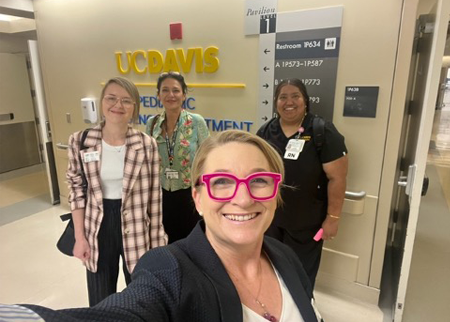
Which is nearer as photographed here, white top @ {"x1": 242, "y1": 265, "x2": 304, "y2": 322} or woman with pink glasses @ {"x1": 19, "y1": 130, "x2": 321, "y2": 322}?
woman with pink glasses @ {"x1": 19, "y1": 130, "x2": 321, "y2": 322}

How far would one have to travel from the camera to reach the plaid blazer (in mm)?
1659

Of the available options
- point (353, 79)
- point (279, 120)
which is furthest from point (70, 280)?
point (353, 79)

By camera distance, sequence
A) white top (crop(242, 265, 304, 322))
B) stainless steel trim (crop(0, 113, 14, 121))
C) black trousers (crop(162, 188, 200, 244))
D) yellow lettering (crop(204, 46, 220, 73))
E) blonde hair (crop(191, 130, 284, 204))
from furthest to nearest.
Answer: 1. stainless steel trim (crop(0, 113, 14, 121))
2. yellow lettering (crop(204, 46, 220, 73))
3. black trousers (crop(162, 188, 200, 244))
4. blonde hair (crop(191, 130, 284, 204))
5. white top (crop(242, 265, 304, 322))

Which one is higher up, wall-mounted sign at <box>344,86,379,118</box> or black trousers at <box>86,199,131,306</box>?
wall-mounted sign at <box>344,86,379,118</box>

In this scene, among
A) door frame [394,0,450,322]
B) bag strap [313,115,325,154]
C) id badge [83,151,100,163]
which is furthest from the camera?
bag strap [313,115,325,154]

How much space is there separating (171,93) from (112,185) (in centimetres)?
84

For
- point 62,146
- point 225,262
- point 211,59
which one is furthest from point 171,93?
point 62,146

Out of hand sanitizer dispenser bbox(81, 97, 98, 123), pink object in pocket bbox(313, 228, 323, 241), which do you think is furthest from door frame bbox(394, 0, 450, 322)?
hand sanitizer dispenser bbox(81, 97, 98, 123)

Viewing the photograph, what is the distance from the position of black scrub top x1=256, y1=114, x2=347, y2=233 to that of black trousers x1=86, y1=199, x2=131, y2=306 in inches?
40.1

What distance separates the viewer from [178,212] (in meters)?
2.32

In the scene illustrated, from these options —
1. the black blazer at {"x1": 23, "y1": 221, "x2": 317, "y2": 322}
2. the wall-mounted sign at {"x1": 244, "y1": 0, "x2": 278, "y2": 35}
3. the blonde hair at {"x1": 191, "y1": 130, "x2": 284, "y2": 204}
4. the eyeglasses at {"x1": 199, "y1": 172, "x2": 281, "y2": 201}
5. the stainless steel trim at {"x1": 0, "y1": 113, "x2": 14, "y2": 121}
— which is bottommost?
the black blazer at {"x1": 23, "y1": 221, "x2": 317, "y2": 322}

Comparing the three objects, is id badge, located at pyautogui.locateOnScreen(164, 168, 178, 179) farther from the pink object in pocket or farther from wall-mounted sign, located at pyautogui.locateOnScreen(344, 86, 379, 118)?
wall-mounted sign, located at pyautogui.locateOnScreen(344, 86, 379, 118)

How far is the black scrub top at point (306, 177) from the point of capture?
191 cm

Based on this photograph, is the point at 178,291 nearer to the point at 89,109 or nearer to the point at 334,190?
the point at 334,190
